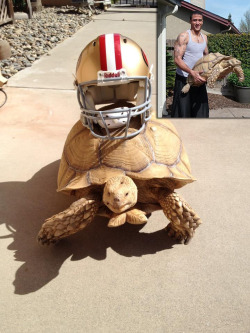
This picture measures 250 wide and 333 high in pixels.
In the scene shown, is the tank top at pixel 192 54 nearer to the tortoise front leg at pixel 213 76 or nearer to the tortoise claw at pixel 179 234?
the tortoise front leg at pixel 213 76

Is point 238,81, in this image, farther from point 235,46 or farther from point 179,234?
point 179,234

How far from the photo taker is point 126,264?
2.50 meters

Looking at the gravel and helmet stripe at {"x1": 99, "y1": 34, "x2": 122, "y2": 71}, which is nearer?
helmet stripe at {"x1": 99, "y1": 34, "x2": 122, "y2": 71}

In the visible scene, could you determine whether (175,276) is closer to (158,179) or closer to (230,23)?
(158,179)

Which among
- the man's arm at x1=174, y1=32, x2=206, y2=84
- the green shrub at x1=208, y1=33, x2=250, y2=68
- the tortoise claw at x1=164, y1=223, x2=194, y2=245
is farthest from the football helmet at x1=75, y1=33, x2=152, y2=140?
the green shrub at x1=208, y1=33, x2=250, y2=68

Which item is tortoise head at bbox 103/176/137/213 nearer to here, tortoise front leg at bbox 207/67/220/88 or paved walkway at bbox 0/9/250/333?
paved walkway at bbox 0/9/250/333

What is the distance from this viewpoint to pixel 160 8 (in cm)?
573

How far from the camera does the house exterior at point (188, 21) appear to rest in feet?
16.6

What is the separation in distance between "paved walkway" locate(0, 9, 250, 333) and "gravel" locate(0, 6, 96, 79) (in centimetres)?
423

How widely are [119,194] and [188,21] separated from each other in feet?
13.0

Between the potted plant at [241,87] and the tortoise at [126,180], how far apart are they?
3.42 m

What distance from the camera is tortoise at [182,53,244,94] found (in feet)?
16.7

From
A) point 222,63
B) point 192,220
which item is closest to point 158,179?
point 192,220

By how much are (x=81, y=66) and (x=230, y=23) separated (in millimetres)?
4013
